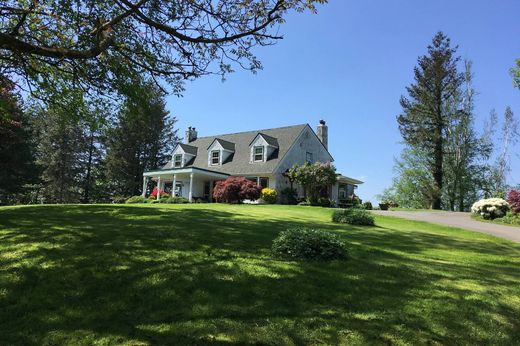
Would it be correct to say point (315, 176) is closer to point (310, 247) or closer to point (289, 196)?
point (289, 196)

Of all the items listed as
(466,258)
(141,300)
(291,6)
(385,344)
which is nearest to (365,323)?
(385,344)

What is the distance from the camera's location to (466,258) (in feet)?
30.0

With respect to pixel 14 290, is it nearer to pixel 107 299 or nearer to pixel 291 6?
pixel 107 299

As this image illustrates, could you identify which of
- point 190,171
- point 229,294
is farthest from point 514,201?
point 190,171

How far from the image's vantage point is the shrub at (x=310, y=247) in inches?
293

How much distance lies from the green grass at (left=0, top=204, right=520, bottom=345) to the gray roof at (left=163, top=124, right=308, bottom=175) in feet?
83.1

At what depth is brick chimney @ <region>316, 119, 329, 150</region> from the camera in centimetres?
4047

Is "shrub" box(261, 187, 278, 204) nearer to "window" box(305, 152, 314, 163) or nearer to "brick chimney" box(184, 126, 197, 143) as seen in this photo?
"window" box(305, 152, 314, 163)

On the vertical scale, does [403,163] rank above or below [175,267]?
above

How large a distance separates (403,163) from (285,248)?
44750 millimetres

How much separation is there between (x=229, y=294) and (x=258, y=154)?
98.8 feet

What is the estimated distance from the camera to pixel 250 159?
35906 millimetres

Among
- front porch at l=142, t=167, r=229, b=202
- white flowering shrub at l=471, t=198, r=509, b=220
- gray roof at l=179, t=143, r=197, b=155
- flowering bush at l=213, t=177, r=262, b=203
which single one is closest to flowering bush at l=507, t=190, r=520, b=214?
white flowering shrub at l=471, t=198, r=509, b=220

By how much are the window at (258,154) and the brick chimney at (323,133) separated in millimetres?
7936
